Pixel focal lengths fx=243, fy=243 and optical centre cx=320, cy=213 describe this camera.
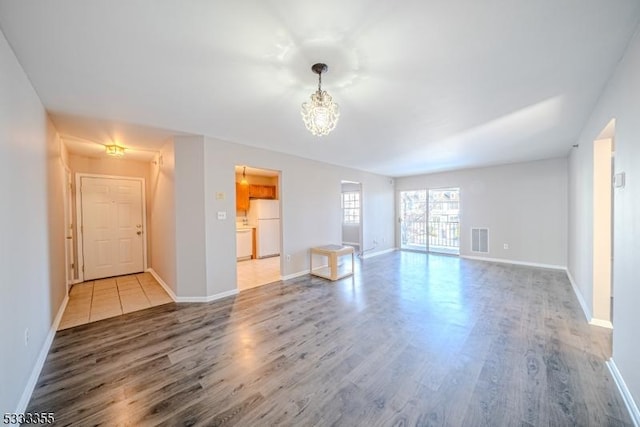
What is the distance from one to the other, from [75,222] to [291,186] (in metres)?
4.12

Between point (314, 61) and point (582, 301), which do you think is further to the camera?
point (582, 301)

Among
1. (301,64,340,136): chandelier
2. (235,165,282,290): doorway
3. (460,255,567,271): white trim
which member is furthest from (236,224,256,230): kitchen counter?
(460,255,567,271): white trim

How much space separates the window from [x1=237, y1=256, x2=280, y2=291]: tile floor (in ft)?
9.97

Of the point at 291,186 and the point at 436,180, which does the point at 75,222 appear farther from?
the point at 436,180

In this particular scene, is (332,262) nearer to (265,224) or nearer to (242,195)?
(265,224)

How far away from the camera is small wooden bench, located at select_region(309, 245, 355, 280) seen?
15.2ft

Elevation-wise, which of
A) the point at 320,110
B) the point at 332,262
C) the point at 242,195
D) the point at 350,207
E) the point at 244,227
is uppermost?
the point at 320,110

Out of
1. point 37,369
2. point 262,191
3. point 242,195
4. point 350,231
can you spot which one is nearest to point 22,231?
point 37,369

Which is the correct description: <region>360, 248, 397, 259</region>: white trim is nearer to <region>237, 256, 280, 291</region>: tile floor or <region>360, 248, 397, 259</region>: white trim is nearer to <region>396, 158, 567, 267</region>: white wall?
<region>396, 158, 567, 267</region>: white wall

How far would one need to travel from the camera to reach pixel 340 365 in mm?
2082

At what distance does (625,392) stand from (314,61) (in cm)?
322

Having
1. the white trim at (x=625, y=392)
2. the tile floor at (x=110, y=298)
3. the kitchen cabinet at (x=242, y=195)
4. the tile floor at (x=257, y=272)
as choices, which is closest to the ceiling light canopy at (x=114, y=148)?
the tile floor at (x=110, y=298)

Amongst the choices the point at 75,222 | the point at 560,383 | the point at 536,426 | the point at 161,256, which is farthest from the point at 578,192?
the point at 75,222

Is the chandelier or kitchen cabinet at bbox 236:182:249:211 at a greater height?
the chandelier
